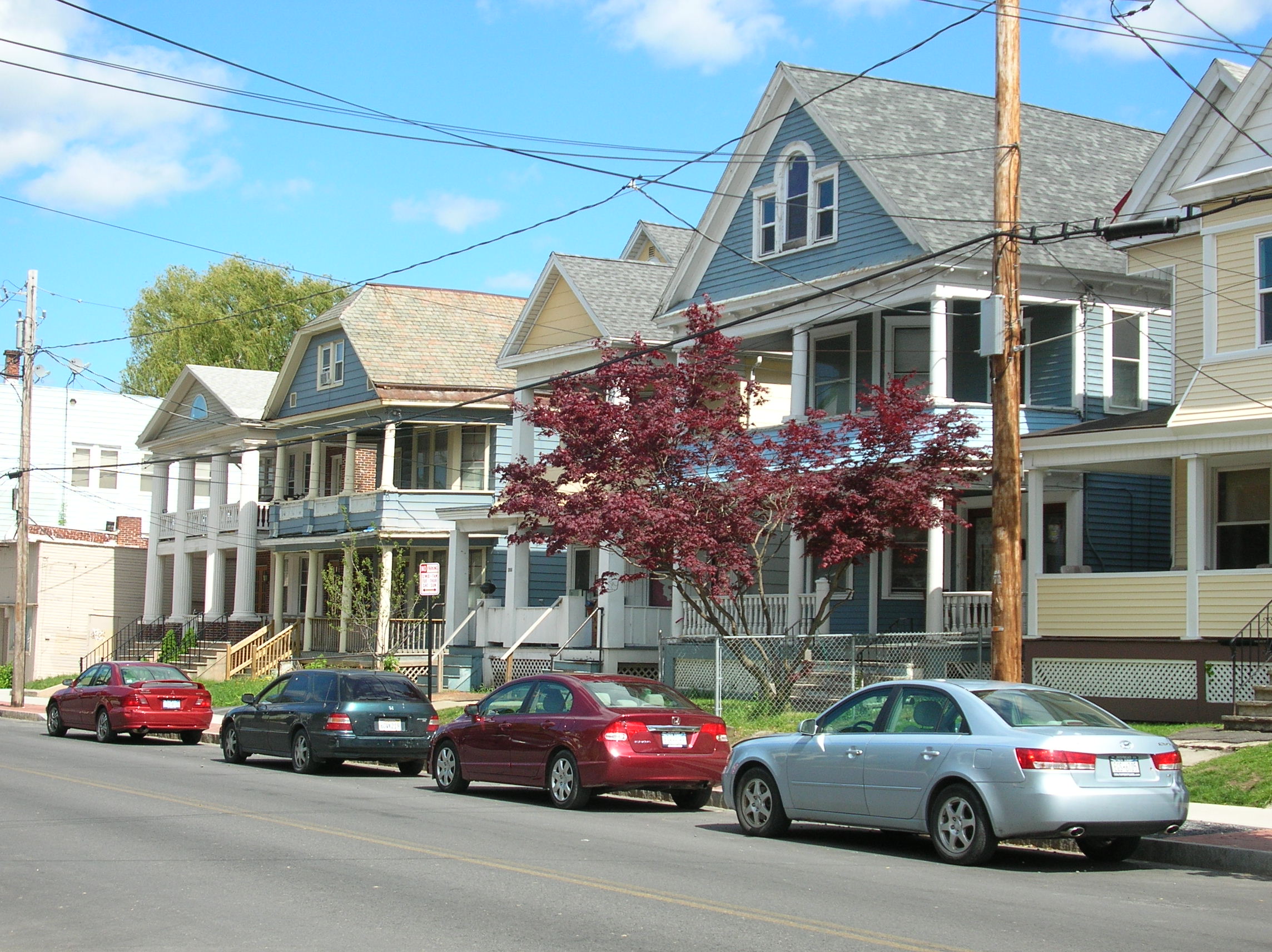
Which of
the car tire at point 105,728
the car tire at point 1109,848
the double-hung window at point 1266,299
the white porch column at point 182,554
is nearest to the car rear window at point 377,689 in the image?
the car tire at point 105,728

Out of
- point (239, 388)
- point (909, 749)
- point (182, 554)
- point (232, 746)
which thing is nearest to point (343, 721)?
point (232, 746)

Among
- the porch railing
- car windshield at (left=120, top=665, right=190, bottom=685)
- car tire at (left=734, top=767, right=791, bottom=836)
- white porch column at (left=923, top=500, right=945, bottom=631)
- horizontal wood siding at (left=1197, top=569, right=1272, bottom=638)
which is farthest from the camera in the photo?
car windshield at (left=120, top=665, right=190, bottom=685)

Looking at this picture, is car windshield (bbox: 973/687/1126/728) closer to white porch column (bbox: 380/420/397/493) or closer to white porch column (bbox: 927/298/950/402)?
white porch column (bbox: 927/298/950/402)

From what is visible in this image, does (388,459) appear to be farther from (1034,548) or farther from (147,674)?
(1034,548)

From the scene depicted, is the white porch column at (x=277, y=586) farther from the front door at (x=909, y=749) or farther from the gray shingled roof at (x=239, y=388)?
the front door at (x=909, y=749)

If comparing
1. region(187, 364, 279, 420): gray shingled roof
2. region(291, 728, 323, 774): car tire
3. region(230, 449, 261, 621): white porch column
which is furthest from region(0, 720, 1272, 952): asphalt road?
region(187, 364, 279, 420): gray shingled roof

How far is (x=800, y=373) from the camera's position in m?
27.1

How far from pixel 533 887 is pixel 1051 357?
18.4 meters

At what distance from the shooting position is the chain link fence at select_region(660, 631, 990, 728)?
23672 mm

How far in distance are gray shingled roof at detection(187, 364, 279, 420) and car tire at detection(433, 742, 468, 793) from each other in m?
28.0

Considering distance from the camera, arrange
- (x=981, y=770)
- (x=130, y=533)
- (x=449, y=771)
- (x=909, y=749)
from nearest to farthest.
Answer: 1. (x=981, y=770)
2. (x=909, y=749)
3. (x=449, y=771)
4. (x=130, y=533)

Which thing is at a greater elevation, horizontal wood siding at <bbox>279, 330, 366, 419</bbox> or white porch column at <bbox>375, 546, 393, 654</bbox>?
horizontal wood siding at <bbox>279, 330, 366, 419</bbox>

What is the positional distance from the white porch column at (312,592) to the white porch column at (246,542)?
1902 mm

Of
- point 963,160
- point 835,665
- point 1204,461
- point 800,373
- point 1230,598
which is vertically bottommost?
point 835,665
